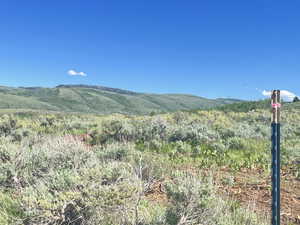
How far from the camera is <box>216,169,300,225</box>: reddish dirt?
5.19 metres

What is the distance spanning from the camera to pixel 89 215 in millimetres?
4203

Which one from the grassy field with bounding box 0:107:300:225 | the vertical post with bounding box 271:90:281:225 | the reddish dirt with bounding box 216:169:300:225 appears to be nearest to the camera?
the vertical post with bounding box 271:90:281:225

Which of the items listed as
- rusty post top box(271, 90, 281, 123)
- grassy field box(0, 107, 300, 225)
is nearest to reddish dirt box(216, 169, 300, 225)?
grassy field box(0, 107, 300, 225)

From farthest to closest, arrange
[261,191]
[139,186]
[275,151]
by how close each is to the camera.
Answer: [261,191]
[139,186]
[275,151]

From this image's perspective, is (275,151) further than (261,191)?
No

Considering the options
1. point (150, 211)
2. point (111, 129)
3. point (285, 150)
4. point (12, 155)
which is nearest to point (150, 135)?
point (111, 129)

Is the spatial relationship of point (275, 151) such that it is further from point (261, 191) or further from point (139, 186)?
point (261, 191)

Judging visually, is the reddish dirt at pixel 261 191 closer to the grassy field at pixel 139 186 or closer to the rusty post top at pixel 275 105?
the grassy field at pixel 139 186

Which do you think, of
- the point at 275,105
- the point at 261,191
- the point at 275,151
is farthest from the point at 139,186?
the point at 261,191

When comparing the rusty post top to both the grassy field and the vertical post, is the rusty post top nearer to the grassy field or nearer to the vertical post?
the vertical post

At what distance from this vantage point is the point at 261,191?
6309mm

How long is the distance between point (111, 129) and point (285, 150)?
23.7 feet

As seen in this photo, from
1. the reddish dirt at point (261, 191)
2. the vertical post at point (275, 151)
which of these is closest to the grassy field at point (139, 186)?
the reddish dirt at point (261, 191)

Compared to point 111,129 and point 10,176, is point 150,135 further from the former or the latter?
point 10,176
